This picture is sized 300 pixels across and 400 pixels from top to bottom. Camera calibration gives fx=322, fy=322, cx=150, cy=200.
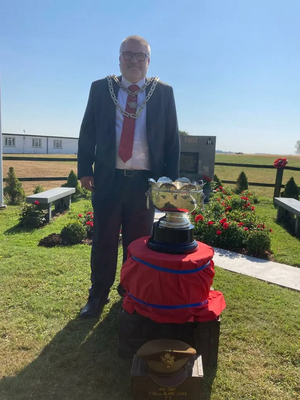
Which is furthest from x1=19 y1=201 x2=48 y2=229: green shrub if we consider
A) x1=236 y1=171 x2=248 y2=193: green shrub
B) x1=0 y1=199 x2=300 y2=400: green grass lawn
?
x1=236 y1=171 x2=248 y2=193: green shrub

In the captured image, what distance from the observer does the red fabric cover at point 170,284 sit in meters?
1.86

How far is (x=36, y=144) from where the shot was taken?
1545 inches

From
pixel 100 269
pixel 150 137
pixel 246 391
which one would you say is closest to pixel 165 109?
pixel 150 137

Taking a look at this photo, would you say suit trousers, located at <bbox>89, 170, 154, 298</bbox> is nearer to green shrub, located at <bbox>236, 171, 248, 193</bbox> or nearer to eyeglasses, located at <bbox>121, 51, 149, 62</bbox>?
eyeglasses, located at <bbox>121, 51, 149, 62</bbox>

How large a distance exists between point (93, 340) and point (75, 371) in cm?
34

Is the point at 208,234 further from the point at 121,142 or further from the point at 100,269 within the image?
the point at 121,142

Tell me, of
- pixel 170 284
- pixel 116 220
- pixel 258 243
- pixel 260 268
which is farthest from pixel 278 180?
pixel 170 284

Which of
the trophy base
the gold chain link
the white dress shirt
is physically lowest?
the trophy base

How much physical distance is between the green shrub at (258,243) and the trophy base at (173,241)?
8.85ft

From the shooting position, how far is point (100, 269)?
Result: 2750 mm

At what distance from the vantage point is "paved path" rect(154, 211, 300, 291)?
3568 millimetres

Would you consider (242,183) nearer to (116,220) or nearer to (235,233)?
(235,233)

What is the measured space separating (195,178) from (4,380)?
24.0 ft

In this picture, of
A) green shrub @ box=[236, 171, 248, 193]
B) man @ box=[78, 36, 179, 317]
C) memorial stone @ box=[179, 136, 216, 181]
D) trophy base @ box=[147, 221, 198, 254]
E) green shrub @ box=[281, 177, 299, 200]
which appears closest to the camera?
trophy base @ box=[147, 221, 198, 254]
